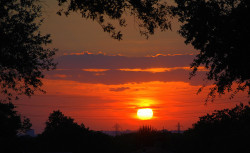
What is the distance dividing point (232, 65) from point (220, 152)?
1554cm

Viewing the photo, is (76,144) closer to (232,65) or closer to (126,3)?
(232,65)

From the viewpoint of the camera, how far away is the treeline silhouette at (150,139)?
31966 millimetres

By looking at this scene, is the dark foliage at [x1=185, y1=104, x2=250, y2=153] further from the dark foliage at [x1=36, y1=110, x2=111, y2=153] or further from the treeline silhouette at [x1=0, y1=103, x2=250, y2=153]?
the dark foliage at [x1=36, y1=110, x2=111, y2=153]

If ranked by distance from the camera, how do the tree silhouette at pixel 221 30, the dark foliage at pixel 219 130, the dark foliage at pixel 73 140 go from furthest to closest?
1. the dark foliage at pixel 73 140
2. the dark foliage at pixel 219 130
3. the tree silhouette at pixel 221 30

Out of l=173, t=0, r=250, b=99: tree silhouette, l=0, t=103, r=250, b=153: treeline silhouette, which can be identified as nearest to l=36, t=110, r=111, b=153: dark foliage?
l=0, t=103, r=250, b=153: treeline silhouette

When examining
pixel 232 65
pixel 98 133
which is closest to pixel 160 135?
pixel 98 133

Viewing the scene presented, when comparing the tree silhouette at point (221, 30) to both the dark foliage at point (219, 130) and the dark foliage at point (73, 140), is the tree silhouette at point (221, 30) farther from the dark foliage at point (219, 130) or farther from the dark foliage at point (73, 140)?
the dark foliage at point (73, 140)

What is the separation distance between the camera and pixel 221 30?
64.1 ft

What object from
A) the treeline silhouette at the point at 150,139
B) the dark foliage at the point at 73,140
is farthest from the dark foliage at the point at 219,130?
the dark foliage at the point at 73,140

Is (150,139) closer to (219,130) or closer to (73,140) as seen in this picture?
(219,130)

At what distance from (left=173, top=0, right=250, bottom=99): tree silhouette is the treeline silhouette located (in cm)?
1009

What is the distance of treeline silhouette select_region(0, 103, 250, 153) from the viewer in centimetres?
3197

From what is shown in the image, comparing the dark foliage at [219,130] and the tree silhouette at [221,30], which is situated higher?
the tree silhouette at [221,30]

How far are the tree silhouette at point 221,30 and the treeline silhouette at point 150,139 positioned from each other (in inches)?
397
